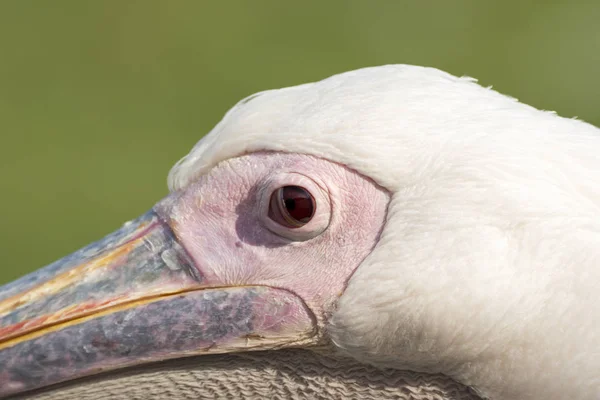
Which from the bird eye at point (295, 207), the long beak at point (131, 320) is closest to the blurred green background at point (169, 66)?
the long beak at point (131, 320)

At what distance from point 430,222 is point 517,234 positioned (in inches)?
9.9

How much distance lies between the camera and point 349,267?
312cm

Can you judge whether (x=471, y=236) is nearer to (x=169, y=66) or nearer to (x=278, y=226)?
(x=278, y=226)

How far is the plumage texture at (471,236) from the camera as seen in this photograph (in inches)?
113

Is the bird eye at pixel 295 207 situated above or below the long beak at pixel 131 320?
above

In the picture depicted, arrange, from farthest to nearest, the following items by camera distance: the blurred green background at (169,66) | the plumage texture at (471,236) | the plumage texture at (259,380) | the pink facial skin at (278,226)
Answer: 1. the blurred green background at (169,66)
2. the plumage texture at (259,380)
3. the pink facial skin at (278,226)
4. the plumage texture at (471,236)

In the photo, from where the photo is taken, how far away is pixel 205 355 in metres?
3.28

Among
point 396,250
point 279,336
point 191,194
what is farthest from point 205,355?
point 396,250

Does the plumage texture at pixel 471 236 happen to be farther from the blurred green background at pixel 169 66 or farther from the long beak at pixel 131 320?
the blurred green background at pixel 169 66

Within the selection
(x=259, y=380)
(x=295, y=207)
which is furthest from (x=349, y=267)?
(x=259, y=380)

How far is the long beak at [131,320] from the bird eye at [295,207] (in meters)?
0.23

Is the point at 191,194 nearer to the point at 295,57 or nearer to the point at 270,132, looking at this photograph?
the point at 270,132

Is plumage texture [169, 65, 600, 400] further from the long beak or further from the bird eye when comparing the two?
the long beak

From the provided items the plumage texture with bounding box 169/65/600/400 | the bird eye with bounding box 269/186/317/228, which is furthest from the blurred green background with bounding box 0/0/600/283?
the plumage texture with bounding box 169/65/600/400
